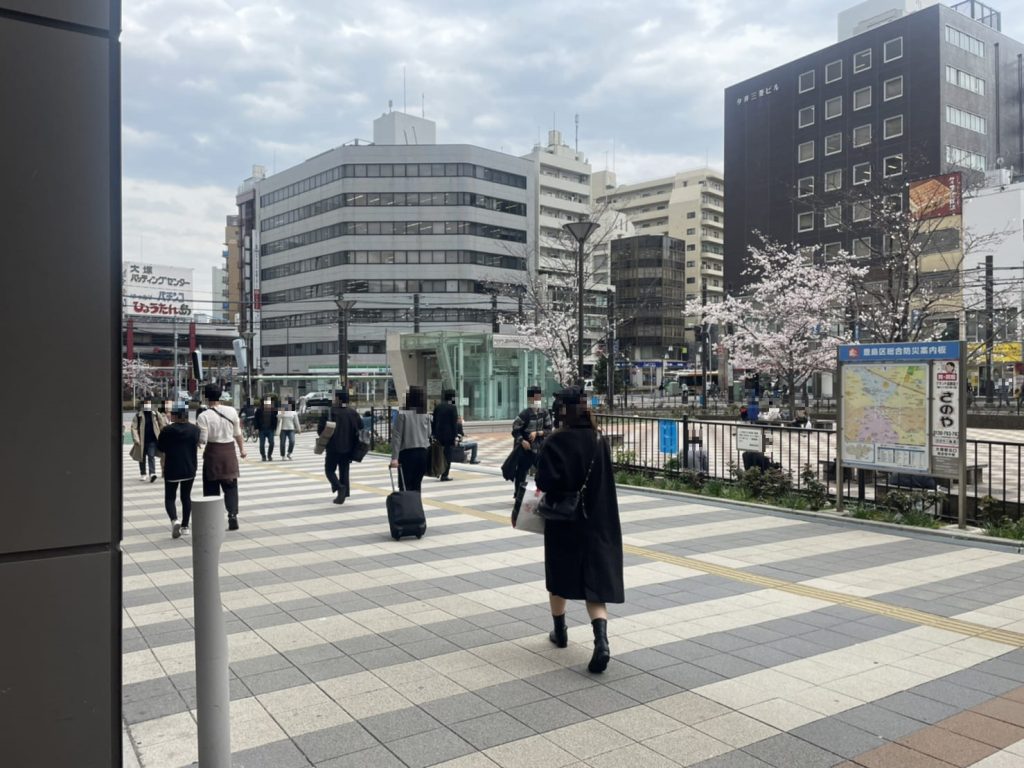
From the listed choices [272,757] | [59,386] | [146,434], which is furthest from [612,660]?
[146,434]

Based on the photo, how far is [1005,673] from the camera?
4398 millimetres

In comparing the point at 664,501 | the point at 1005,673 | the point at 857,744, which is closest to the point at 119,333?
the point at 857,744

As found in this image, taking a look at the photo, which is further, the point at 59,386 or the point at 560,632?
the point at 560,632

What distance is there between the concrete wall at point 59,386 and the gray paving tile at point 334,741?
129 centimetres

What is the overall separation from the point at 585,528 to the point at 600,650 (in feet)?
2.19

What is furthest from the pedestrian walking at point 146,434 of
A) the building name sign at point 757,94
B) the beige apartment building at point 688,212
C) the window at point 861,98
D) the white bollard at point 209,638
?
the beige apartment building at point 688,212

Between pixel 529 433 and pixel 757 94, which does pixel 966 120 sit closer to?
pixel 757 94

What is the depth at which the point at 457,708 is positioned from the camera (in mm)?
3951

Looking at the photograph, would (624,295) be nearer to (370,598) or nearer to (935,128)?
(935,128)

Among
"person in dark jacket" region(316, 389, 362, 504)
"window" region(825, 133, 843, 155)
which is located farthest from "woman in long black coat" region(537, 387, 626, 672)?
"window" region(825, 133, 843, 155)

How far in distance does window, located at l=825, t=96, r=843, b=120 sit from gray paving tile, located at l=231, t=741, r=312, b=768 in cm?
6196

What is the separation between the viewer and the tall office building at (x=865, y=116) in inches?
2044

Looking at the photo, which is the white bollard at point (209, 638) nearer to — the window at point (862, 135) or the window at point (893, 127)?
the window at point (893, 127)

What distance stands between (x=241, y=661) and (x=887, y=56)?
6111 centimetres
